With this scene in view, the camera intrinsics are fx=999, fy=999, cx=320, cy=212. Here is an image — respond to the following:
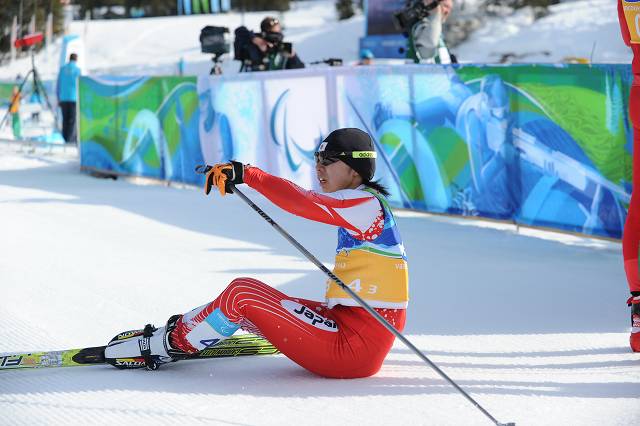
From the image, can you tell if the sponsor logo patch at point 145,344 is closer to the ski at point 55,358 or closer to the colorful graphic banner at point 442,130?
the ski at point 55,358

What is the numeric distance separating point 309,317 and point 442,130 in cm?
463

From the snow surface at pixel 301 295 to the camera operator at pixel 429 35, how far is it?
1932mm

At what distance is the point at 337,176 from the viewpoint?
3.93 m

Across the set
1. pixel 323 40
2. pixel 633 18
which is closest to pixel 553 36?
pixel 323 40

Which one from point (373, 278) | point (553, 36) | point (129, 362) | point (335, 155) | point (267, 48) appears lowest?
point (129, 362)

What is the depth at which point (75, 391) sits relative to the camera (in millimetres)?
3783

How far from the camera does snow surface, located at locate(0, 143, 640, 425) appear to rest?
3637 millimetres

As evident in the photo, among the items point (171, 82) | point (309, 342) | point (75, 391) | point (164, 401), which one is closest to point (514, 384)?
point (309, 342)

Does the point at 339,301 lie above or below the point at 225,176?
below

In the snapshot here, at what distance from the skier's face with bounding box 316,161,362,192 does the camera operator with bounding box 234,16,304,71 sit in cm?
737

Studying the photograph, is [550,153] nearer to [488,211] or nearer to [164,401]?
[488,211]

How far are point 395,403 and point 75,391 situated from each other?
1208 mm

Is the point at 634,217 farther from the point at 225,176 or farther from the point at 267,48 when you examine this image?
the point at 267,48

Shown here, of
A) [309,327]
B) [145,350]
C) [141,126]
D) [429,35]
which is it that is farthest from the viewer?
[141,126]
